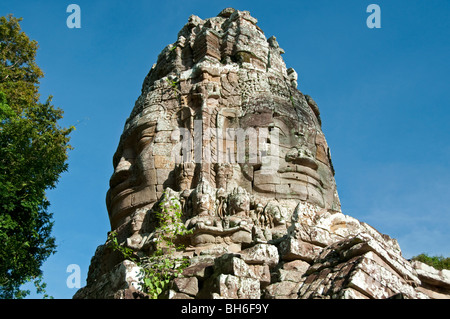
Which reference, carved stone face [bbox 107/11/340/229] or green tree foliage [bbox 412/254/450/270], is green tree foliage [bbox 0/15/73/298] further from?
green tree foliage [bbox 412/254/450/270]

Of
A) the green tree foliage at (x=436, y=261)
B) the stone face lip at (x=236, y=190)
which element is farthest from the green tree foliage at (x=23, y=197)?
the green tree foliage at (x=436, y=261)

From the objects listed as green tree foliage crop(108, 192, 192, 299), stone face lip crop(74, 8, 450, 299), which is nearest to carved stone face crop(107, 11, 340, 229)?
stone face lip crop(74, 8, 450, 299)

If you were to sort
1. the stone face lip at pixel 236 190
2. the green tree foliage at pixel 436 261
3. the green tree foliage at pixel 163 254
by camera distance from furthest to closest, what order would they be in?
the green tree foliage at pixel 436 261 < the green tree foliage at pixel 163 254 < the stone face lip at pixel 236 190

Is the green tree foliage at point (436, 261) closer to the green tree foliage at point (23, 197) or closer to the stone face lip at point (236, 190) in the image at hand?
the stone face lip at point (236, 190)

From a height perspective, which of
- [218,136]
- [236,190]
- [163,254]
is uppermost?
[218,136]

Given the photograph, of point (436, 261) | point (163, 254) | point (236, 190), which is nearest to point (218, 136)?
point (236, 190)

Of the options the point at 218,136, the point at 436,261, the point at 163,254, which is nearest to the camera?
the point at 163,254

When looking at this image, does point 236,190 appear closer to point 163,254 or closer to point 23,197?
point 163,254

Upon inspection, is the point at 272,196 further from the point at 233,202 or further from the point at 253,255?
the point at 253,255

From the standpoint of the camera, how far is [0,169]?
41.1 ft

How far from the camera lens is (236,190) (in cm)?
1214

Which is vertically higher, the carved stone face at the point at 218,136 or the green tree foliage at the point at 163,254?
the carved stone face at the point at 218,136

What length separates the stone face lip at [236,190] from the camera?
343 inches

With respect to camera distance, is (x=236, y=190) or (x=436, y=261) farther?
(x=436, y=261)
